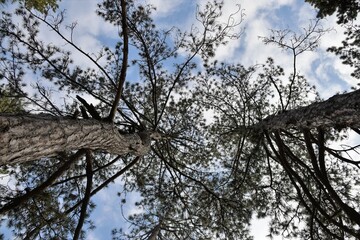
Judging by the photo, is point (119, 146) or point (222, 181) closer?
point (119, 146)

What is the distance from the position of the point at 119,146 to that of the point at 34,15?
2.77 metres

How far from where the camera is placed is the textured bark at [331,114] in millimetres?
3604

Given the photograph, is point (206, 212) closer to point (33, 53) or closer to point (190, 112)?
point (190, 112)

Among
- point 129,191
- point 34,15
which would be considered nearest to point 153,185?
point 129,191

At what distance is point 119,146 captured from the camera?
4.53 meters

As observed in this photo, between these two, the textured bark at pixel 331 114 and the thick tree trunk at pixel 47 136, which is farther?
the textured bark at pixel 331 114

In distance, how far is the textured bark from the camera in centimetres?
360

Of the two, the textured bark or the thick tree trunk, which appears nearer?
the thick tree trunk

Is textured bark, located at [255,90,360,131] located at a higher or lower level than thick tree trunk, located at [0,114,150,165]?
higher

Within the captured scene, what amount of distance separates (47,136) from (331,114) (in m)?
3.38

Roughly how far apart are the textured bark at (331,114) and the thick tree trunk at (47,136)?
2.65 meters

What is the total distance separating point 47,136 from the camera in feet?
9.73

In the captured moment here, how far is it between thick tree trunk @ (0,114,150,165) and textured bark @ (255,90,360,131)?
2650 millimetres

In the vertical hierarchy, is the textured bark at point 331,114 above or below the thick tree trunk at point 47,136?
above
